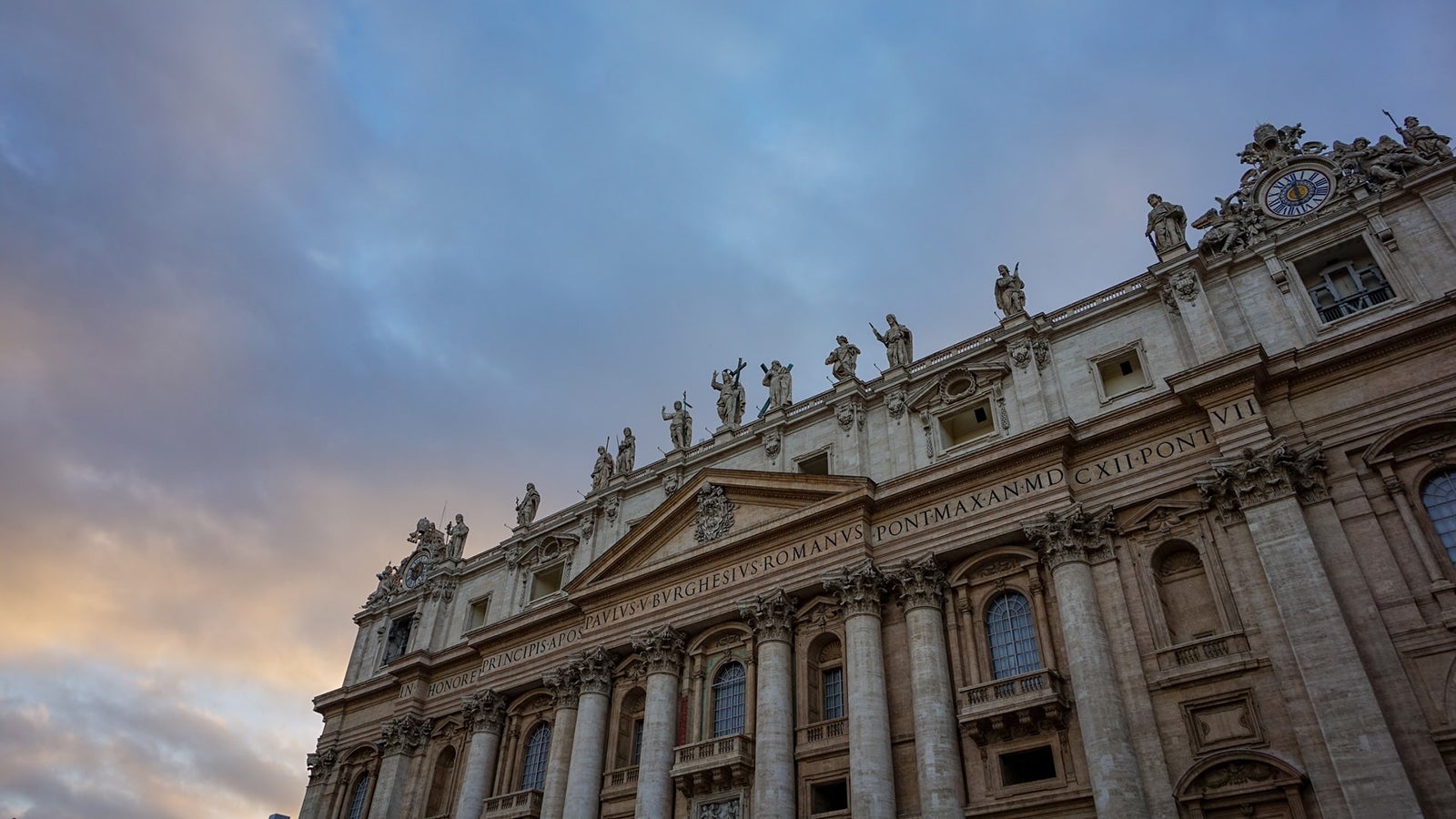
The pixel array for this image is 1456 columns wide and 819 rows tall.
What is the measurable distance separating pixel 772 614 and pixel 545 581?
14.7 metres

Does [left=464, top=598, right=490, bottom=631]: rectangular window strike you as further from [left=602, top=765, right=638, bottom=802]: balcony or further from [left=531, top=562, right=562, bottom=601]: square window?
[left=602, top=765, right=638, bottom=802]: balcony

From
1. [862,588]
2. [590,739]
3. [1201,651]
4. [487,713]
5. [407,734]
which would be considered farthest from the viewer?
[407,734]

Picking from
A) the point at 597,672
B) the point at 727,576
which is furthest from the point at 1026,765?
the point at 597,672

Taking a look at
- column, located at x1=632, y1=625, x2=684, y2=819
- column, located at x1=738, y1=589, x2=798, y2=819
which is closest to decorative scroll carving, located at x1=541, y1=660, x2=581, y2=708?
column, located at x1=632, y1=625, x2=684, y2=819

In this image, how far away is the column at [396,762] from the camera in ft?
124

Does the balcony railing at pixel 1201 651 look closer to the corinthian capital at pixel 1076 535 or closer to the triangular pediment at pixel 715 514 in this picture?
the corinthian capital at pixel 1076 535

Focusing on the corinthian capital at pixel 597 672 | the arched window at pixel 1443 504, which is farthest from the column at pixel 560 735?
the arched window at pixel 1443 504

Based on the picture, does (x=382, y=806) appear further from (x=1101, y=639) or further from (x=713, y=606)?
(x=1101, y=639)

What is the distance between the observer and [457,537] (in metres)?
46.4

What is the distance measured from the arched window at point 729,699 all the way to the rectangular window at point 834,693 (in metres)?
2.69

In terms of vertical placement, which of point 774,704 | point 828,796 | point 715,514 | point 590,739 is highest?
point 715,514

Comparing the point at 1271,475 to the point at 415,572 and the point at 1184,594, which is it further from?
the point at 415,572

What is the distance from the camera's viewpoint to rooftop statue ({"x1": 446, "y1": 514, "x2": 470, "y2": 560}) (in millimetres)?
45844

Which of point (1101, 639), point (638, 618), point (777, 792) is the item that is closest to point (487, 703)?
point (638, 618)
